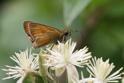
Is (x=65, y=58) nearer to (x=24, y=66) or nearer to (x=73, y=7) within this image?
(x=24, y=66)

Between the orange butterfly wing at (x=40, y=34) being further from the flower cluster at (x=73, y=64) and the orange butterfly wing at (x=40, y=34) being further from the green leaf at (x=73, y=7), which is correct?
the green leaf at (x=73, y=7)

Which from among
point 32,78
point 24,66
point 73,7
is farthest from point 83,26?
point 32,78

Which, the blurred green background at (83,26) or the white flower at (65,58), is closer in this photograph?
the white flower at (65,58)

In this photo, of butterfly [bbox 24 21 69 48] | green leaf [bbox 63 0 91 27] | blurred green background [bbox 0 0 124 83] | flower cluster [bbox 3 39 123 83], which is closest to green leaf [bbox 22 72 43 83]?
flower cluster [bbox 3 39 123 83]


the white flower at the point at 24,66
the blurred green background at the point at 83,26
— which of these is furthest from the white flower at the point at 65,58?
the blurred green background at the point at 83,26

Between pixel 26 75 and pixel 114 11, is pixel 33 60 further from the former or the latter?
pixel 114 11

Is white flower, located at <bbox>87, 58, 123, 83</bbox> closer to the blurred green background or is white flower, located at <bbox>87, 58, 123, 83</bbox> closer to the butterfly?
the butterfly
